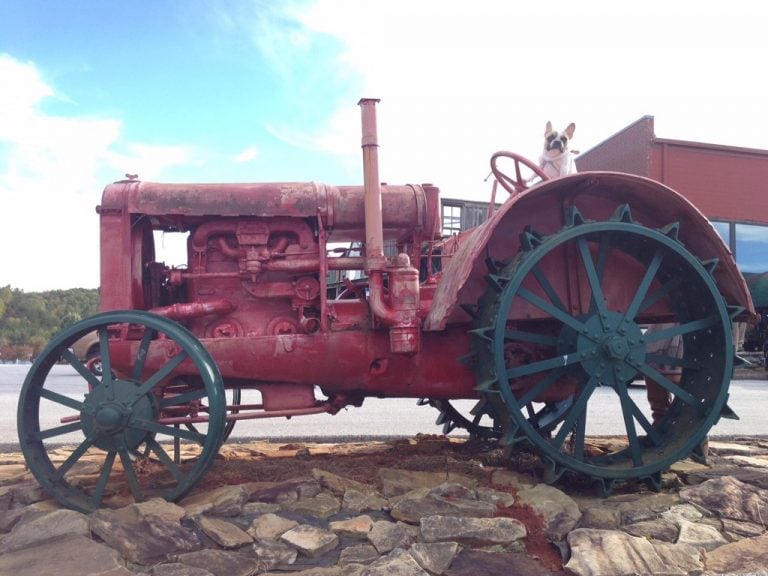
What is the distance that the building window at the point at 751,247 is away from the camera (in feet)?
44.5

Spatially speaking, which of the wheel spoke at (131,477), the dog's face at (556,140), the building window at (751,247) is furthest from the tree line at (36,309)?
the wheel spoke at (131,477)

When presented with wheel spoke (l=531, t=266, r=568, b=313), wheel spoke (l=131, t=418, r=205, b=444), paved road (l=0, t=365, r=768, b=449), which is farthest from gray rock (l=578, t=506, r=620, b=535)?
paved road (l=0, t=365, r=768, b=449)

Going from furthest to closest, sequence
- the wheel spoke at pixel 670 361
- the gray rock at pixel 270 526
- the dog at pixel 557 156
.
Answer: the dog at pixel 557 156 < the wheel spoke at pixel 670 361 < the gray rock at pixel 270 526

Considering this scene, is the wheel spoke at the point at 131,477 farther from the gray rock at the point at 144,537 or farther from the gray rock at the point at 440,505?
the gray rock at the point at 440,505

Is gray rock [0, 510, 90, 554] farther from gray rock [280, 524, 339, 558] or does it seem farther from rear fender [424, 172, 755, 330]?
rear fender [424, 172, 755, 330]

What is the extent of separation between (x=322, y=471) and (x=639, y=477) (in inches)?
61.4

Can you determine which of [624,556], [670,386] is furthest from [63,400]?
[670,386]

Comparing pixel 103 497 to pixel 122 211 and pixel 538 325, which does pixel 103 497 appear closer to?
pixel 122 211

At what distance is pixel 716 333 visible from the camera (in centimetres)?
353

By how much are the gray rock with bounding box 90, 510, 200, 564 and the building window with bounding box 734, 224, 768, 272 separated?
13170 mm

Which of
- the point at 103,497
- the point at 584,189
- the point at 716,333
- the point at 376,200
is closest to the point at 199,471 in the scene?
the point at 103,497

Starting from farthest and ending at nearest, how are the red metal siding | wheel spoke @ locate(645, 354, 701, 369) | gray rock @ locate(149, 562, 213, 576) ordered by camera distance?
the red metal siding, wheel spoke @ locate(645, 354, 701, 369), gray rock @ locate(149, 562, 213, 576)

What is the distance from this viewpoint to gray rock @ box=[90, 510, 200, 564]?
264 cm

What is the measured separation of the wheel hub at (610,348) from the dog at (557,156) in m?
1.90
